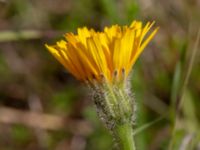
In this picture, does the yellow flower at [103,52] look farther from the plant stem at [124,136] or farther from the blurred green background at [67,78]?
the blurred green background at [67,78]

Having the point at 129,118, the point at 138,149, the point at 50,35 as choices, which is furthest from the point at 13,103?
the point at 129,118

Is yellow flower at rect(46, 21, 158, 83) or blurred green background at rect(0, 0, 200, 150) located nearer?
yellow flower at rect(46, 21, 158, 83)

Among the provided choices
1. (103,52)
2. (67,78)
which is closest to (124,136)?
(103,52)

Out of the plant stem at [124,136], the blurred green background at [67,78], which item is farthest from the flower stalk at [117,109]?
the blurred green background at [67,78]

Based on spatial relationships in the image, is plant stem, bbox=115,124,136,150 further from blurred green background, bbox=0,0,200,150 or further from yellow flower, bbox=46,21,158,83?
blurred green background, bbox=0,0,200,150

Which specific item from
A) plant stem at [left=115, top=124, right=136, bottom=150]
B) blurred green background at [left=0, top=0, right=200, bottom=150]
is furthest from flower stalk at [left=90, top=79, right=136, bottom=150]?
blurred green background at [left=0, top=0, right=200, bottom=150]

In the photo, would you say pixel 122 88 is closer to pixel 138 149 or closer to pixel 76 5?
pixel 138 149
